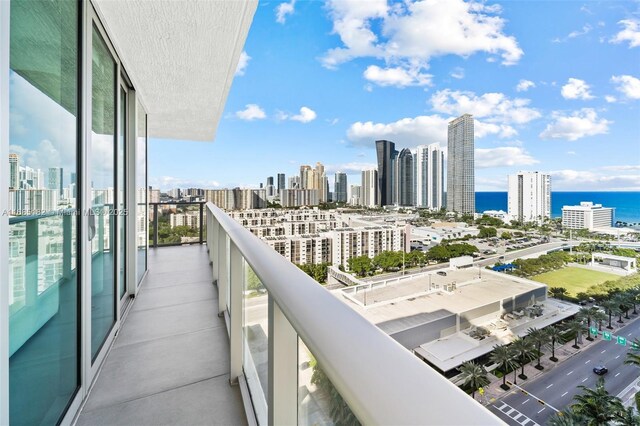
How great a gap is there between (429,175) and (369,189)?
137 cm

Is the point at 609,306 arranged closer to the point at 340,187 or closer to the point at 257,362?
the point at 257,362

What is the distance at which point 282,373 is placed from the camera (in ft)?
2.63

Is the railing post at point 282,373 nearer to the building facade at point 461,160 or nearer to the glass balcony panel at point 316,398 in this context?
the glass balcony panel at point 316,398

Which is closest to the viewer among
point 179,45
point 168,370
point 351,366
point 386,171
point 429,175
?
point 351,366

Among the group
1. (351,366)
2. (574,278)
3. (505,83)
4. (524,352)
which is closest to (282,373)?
(351,366)

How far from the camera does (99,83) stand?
2086 mm

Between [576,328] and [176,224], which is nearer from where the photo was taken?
[576,328]

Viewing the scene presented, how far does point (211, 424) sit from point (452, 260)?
287 centimetres

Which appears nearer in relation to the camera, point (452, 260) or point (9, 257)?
point (9, 257)

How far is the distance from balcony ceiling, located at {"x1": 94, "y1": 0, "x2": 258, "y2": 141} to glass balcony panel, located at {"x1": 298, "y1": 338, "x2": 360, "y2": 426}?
215 centimetres

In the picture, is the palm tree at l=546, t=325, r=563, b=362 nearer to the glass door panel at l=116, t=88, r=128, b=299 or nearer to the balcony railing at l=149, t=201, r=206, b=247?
the glass door panel at l=116, t=88, r=128, b=299

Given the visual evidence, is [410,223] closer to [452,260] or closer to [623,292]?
[452,260]

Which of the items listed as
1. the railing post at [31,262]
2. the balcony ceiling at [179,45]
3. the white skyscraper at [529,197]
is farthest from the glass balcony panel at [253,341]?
the white skyscraper at [529,197]

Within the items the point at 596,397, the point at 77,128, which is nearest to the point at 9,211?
the point at 77,128
